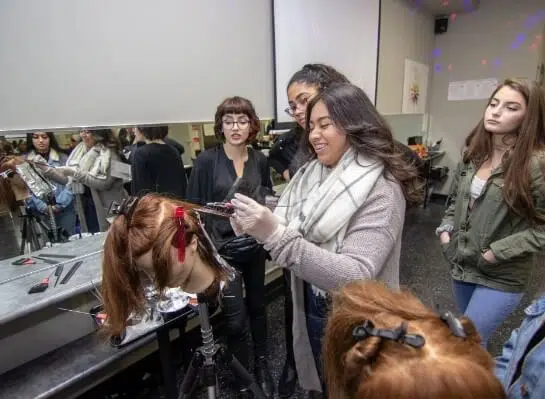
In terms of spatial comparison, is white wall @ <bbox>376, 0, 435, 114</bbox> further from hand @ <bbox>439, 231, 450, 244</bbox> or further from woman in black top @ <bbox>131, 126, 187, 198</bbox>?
woman in black top @ <bbox>131, 126, 187, 198</bbox>

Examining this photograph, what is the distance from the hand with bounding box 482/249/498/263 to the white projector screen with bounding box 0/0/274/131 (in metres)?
1.47

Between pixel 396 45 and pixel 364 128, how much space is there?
10.6ft

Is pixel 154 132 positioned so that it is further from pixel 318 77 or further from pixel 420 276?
pixel 420 276

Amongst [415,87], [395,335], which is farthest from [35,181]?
[415,87]

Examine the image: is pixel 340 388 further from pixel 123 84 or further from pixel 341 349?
pixel 123 84

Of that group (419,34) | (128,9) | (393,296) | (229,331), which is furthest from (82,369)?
(419,34)

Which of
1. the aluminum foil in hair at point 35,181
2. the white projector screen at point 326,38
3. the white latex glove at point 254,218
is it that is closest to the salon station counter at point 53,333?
the aluminum foil in hair at point 35,181

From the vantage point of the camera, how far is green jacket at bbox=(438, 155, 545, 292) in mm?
1146

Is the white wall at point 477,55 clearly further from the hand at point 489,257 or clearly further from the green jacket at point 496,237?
the hand at point 489,257

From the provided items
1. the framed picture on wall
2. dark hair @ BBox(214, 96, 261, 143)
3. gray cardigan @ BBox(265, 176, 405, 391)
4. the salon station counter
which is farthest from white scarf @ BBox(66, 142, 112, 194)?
the framed picture on wall

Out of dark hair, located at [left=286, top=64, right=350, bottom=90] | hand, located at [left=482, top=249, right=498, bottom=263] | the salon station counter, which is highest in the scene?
dark hair, located at [left=286, top=64, right=350, bottom=90]

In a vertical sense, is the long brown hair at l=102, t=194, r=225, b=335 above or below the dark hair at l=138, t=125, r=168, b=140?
below

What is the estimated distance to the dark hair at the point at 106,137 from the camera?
1398 millimetres

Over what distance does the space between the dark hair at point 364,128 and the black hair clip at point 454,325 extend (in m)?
0.46
